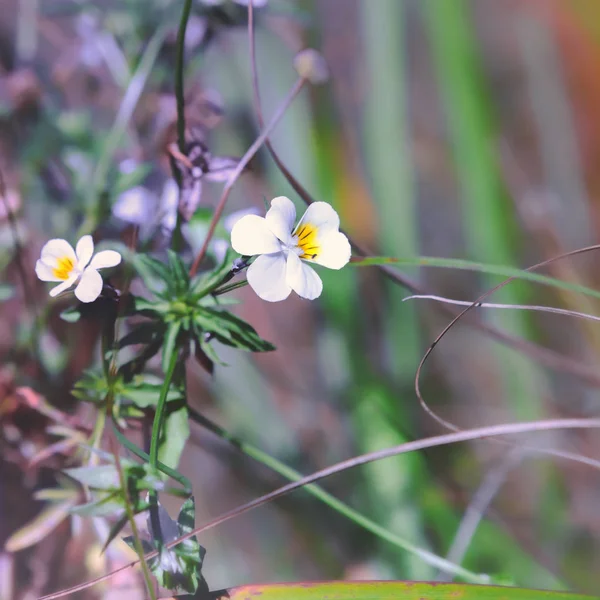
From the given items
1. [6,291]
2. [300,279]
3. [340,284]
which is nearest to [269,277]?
[300,279]

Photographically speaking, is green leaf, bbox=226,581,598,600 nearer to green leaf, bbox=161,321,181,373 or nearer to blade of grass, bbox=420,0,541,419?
green leaf, bbox=161,321,181,373

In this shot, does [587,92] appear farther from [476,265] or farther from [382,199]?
[476,265]

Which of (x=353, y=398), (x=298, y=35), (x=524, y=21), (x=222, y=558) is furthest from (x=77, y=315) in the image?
(x=524, y=21)

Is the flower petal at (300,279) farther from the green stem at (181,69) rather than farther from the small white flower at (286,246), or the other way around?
the green stem at (181,69)

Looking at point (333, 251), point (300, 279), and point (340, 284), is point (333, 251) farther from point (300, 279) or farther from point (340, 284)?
point (340, 284)

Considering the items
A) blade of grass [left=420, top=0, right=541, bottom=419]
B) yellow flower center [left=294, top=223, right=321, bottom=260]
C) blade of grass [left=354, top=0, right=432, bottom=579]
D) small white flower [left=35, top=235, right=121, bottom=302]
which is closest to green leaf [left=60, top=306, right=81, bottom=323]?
small white flower [left=35, top=235, right=121, bottom=302]

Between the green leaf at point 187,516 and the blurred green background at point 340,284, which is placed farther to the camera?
the blurred green background at point 340,284

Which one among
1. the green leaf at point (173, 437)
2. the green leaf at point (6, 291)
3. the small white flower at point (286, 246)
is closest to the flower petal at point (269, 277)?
the small white flower at point (286, 246)
